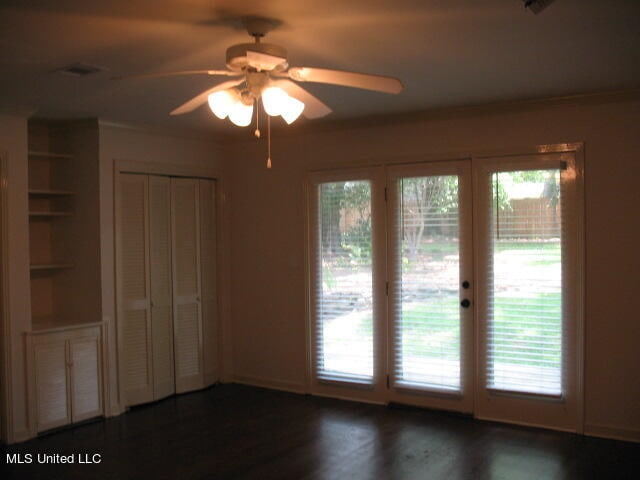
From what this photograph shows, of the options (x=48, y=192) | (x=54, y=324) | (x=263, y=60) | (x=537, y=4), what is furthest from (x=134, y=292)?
(x=537, y=4)

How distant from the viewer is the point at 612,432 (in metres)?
4.26

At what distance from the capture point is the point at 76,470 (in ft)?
12.6

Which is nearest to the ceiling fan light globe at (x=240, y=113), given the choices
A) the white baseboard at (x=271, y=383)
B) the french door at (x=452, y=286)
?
the french door at (x=452, y=286)

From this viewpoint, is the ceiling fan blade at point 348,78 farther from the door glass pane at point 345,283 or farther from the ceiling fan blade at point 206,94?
the door glass pane at point 345,283

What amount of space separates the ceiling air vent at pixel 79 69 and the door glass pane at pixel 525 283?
3026mm

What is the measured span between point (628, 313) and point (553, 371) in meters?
0.69

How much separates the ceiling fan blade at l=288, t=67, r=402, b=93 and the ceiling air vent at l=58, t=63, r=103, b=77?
56.1 inches

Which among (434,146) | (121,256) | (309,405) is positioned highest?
(434,146)

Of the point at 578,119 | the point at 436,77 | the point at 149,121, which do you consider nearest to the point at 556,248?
the point at 578,119

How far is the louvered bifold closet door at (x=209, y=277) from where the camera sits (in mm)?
5871

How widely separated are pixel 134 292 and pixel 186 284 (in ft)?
1.86

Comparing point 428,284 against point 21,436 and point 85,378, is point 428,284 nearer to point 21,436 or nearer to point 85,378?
point 85,378

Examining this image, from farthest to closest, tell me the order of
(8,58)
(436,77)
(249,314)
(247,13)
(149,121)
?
1. (249,314)
2. (149,121)
3. (436,77)
4. (8,58)
5. (247,13)

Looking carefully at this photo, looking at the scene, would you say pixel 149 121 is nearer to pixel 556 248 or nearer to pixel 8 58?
pixel 8 58
